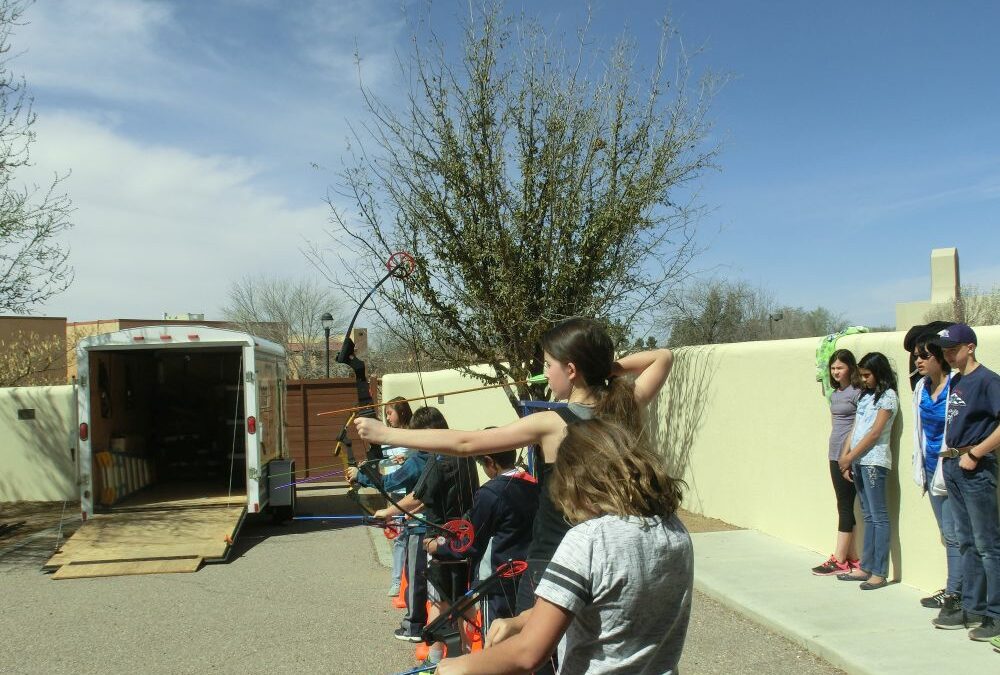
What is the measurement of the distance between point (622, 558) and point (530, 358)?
874 centimetres

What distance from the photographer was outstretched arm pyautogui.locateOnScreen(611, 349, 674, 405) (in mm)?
3549

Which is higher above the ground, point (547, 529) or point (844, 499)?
point (547, 529)

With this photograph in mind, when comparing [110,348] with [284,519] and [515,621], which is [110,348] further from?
[515,621]

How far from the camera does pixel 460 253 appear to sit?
1070cm

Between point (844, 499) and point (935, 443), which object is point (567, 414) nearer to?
point (935, 443)

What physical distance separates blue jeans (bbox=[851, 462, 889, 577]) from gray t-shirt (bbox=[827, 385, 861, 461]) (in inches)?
13.0

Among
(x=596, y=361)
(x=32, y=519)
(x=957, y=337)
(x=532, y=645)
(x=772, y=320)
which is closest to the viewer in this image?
(x=532, y=645)

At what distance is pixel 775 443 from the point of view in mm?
8953

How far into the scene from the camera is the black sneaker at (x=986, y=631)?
5539 mm

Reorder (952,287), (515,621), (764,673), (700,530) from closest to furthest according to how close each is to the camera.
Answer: (515,621) < (764,673) < (700,530) < (952,287)

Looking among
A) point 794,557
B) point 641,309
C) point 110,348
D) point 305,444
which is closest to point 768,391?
point 794,557

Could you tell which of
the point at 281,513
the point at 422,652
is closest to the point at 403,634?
the point at 422,652

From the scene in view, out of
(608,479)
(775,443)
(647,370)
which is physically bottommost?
(775,443)

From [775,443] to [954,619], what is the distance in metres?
3.19
